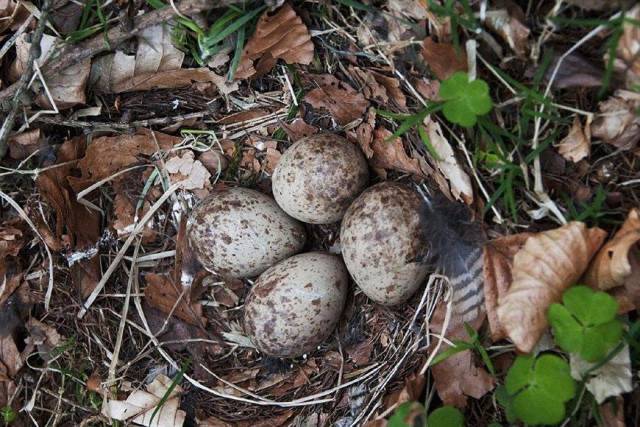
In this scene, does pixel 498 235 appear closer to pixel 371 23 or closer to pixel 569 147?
pixel 569 147

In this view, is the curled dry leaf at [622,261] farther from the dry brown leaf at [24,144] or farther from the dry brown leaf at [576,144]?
the dry brown leaf at [24,144]

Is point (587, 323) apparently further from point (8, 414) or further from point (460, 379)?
point (8, 414)

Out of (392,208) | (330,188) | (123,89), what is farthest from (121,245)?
(392,208)

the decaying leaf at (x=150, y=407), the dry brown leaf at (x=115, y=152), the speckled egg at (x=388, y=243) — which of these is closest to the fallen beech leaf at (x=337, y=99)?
the speckled egg at (x=388, y=243)

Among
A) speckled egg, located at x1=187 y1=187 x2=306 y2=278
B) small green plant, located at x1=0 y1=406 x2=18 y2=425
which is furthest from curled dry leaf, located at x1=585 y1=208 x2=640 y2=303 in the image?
small green plant, located at x1=0 y1=406 x2=18 y2=425

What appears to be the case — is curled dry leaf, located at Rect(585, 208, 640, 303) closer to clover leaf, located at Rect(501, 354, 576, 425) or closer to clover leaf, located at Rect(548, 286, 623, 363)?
clover leaf, located at Rect(548, 286, 623, 363)
